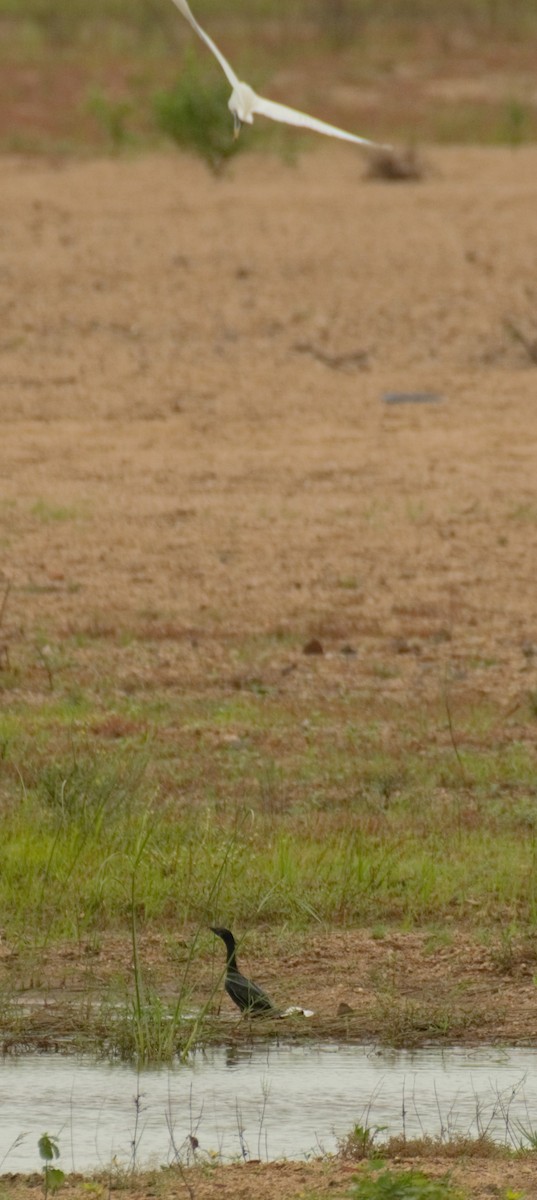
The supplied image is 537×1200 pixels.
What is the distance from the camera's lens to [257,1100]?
507 cm

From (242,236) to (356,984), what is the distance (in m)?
13.5

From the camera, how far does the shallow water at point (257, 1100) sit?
476 cm

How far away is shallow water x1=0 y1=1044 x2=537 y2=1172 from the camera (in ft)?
15.6

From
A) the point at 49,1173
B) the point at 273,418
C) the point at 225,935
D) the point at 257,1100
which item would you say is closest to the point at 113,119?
the point at 273,418

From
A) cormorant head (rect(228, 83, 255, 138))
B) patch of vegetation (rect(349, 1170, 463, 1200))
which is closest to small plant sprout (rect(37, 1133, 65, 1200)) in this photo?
patch of vegetation (rect(349, 1170, 463, 1200))

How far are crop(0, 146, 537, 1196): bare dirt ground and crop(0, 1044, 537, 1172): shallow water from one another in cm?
30

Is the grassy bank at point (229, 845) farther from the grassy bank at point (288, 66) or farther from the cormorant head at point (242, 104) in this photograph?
the grassy bank at point (288, 66)

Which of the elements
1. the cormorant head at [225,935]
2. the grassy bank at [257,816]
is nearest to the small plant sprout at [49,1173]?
the cormorant head at [225,935]

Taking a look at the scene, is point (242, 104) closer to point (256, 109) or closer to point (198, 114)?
point (256, 109)

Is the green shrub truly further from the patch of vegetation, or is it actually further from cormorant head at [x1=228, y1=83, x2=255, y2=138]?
the patch of vegetation

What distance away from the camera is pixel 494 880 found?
642 cm

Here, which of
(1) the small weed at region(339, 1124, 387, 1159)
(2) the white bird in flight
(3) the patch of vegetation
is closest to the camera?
(3) the patch of vegetation

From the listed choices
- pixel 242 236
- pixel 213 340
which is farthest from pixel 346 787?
pixel 242 236

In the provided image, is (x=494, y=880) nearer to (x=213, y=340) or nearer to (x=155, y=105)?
(x=213, y=340)
